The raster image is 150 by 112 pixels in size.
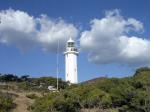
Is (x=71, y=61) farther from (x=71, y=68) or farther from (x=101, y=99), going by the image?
(x=101, y=99)

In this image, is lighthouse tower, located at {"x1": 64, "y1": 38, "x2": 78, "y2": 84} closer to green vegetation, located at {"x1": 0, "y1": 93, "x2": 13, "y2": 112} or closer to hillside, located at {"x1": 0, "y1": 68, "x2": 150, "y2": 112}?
hillside, located at {"x1": 0, "y1": 68, "x2": 150, "y2": 112}

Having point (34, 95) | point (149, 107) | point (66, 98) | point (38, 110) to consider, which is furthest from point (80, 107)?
point (34, 95)

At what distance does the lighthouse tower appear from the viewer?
225ft

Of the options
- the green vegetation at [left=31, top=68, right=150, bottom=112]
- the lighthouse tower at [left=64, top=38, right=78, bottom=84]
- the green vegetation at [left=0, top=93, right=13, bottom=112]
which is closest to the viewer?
the green vegetation at [left=31, top=68, right=150, bottom=112]

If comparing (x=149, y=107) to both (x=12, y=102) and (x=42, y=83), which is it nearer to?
(x=12, y=102)

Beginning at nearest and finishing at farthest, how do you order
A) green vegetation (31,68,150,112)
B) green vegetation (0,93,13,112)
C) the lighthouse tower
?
green vegetation (31,68,150,112) → green vegetation (0,93,13,112) → the lighthouse tower

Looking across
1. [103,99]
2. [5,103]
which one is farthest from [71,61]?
[103,99]

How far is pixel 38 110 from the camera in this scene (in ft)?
132

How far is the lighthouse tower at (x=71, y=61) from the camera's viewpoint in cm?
6862

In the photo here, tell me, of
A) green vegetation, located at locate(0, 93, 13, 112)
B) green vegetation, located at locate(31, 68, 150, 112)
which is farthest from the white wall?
green vegetation, located at locate(0, 93, 13, 112)

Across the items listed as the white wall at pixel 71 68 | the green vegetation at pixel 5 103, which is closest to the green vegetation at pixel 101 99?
the green vegetation at pixel 5 103

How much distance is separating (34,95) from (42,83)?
14.7 metres

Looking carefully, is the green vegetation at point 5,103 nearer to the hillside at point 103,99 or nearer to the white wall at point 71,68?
the hillside at point 103,99

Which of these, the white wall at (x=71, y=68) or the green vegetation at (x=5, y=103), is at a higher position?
the white wall at (x=71, y=68)
